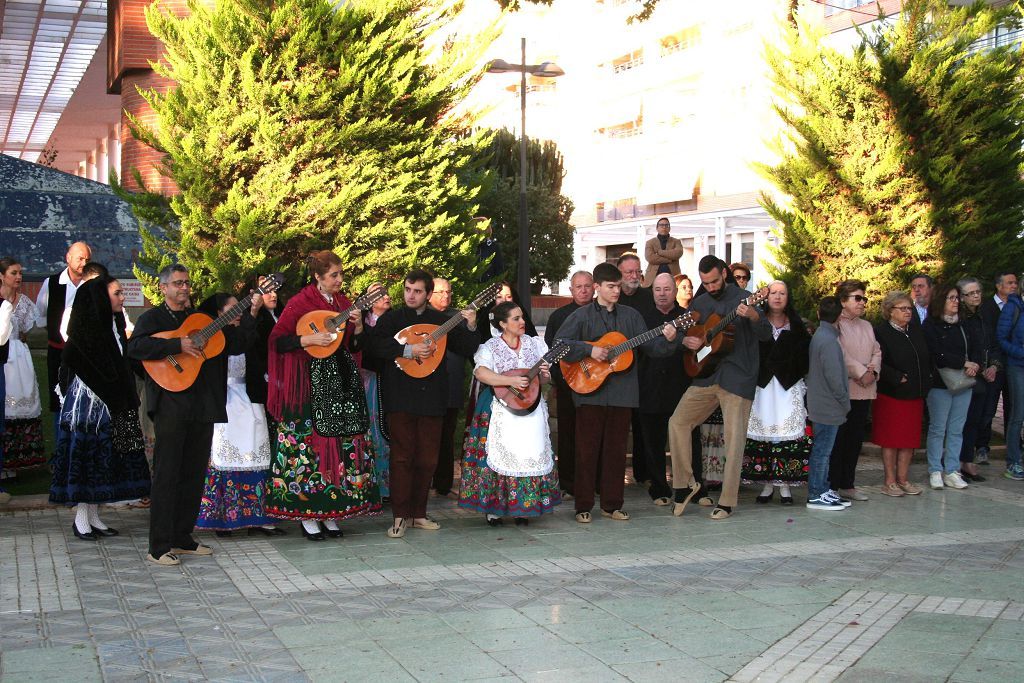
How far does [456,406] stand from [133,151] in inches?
375

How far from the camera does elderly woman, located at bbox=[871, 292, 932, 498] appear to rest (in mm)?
10156

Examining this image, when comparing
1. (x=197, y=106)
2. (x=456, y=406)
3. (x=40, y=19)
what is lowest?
(x=456, y=406)

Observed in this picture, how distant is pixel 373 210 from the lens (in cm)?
1189

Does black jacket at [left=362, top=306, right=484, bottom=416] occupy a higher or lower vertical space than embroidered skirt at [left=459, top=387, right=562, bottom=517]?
higher

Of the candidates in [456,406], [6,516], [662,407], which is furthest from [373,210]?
[6,516]

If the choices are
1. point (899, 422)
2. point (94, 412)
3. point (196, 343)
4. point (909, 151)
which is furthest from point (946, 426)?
point (94, 412)

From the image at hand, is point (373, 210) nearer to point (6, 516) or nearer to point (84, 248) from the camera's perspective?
point (84, 248)

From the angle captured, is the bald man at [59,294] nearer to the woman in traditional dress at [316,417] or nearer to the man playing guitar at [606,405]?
the woman in traditional dress at [316,417]

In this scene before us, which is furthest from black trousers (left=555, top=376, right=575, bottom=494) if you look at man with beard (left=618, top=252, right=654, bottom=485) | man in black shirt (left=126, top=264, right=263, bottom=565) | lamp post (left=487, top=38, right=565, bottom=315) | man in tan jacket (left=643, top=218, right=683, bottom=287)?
lamp post (left=487, top=38, right=565, bottom=315)

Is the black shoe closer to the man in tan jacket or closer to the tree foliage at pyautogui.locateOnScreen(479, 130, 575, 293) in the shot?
the man in tan jacket

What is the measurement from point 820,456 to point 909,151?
5.26m

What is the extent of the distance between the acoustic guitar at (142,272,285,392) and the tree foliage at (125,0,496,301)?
3930 millimetres

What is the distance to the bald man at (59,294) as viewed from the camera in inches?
350

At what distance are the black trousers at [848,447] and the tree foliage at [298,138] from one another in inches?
176
